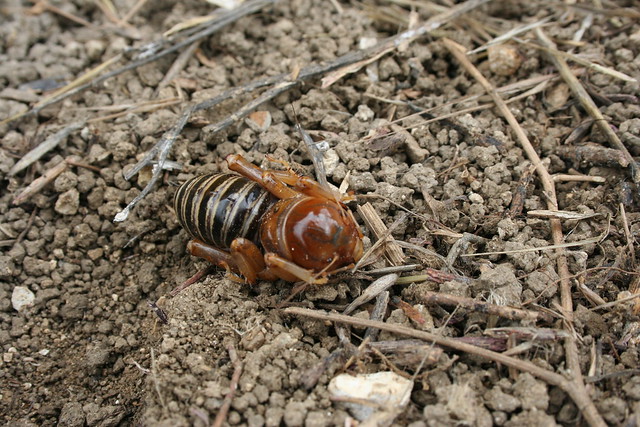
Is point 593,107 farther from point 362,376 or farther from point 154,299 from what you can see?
point 154,299

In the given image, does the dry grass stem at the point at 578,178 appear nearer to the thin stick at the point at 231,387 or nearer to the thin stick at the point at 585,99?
the thin stick at the point at 585,99

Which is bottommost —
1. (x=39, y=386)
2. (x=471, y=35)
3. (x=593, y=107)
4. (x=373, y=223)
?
(x=39, y=386)

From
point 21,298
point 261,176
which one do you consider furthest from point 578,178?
point 21,298

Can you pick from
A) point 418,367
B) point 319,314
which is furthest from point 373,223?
point 418,367

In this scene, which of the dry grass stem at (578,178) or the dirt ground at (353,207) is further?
the dry grass stem at (578,178)

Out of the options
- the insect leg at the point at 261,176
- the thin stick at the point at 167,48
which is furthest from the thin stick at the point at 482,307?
the thin stick at the point at 167,48

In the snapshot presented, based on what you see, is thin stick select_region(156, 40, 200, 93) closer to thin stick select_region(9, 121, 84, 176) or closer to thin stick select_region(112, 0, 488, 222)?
thin stick select_region(112, 0, 488, 222)

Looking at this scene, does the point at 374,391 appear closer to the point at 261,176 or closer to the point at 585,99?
the point at 261,176
